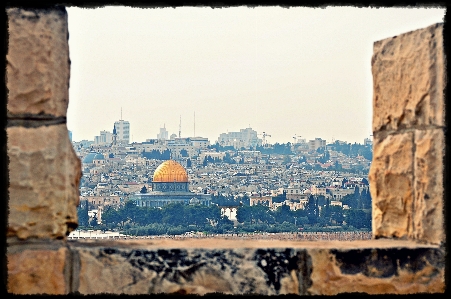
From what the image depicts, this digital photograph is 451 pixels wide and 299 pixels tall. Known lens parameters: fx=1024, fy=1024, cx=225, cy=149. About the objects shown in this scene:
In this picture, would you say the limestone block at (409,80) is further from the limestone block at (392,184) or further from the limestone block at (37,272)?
the limestone block at (37,272)

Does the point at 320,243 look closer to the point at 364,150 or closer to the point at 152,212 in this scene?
the point at 152,212

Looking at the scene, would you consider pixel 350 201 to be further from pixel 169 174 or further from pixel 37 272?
pixel 37 272

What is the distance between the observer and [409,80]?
11.2 feet

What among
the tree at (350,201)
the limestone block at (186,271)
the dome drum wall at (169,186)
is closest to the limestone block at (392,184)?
the limestone block at (186,271)

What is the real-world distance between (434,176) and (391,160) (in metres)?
0.21

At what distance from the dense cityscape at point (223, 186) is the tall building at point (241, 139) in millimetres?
184

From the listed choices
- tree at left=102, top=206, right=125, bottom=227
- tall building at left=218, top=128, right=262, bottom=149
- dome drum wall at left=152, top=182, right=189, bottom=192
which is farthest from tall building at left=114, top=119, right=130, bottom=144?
tree at left=102, top=206, right=125, bottom=227

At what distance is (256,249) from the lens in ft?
10.6

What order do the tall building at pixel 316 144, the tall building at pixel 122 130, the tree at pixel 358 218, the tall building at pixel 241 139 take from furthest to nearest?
the tall building at pixel 241 139
the tall building at pixel 122 130
the tall building at pixel 316 144
the tree at pixel 358 218

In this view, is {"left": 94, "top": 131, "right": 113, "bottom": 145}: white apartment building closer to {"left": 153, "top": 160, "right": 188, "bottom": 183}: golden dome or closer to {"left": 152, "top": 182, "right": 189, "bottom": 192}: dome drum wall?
{"left": 152, "top": 182, "right": 189, "bottom": 192}: dome drum wall

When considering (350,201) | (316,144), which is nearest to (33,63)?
(350,201)

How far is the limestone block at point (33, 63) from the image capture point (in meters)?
3.18

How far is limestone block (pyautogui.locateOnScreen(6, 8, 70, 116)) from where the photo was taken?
318 cm
